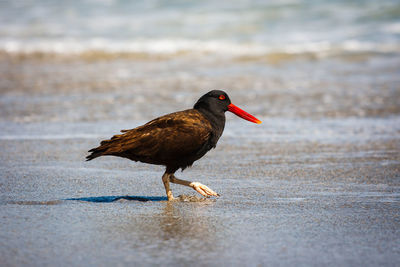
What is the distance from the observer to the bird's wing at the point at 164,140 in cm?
473

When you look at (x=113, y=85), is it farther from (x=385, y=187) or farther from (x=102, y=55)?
(x=385, y=187)

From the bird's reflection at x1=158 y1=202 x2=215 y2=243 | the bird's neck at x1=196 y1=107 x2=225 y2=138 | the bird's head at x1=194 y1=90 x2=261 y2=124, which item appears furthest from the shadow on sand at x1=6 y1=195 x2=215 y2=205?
the bird's head at x1=194 y1=90 x2=261 y2=124

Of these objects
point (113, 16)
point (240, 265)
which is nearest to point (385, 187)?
point (240, 265)

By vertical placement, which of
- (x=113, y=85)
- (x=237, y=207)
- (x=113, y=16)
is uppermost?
(x=113, y=16)

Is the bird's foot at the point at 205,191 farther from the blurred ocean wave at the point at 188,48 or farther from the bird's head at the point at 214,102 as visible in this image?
the blurred ocean wave at the point at 188,48

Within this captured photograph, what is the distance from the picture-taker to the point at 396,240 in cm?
354

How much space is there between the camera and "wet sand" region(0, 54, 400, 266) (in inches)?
134

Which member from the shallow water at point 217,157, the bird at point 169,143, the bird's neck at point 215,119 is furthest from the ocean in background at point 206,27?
the bird at point 169,143

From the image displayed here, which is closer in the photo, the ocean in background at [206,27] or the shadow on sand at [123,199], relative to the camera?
the shadow on sand at [123,199]

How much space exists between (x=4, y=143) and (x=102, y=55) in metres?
9.98

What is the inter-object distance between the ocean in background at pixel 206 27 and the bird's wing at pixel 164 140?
1115 cm

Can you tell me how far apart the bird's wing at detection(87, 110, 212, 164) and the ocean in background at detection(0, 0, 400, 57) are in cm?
1115

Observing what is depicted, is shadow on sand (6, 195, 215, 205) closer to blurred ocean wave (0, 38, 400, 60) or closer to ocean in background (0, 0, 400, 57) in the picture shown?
blurred ocean wave (0, 38, 400, 60)

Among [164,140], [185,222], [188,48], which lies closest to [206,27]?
[188,48]
